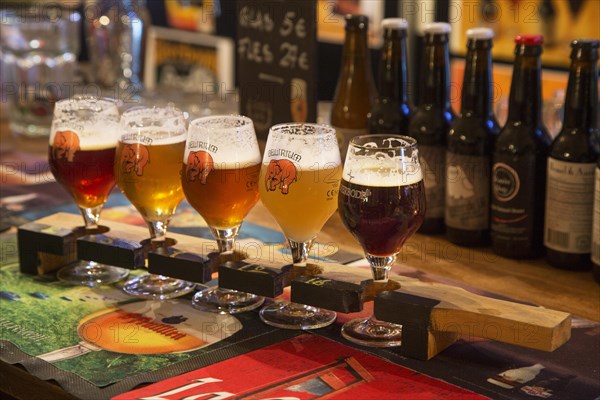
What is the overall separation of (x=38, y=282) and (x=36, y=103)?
51.5 inches

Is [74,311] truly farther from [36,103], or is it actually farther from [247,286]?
[36,103]

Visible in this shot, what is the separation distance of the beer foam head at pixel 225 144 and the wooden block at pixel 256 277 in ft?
0.54

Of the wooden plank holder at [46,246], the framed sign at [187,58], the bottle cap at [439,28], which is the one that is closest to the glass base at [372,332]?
the wooden plank holder at [46,246]

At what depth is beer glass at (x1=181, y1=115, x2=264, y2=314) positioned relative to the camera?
4.84 feet

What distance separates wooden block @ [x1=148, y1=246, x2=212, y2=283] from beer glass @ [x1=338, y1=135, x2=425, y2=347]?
277 mm

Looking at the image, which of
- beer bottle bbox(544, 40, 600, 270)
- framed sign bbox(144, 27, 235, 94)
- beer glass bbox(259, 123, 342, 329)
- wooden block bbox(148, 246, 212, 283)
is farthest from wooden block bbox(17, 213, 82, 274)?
framed sign bbox(144, 27, 235, 94)

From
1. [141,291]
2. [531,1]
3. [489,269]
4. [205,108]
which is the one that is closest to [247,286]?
[141,291]

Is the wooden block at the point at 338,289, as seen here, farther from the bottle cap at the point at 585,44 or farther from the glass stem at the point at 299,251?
the bottle cap at the point at 585,44

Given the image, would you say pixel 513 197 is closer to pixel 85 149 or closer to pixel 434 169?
pixel 434 169

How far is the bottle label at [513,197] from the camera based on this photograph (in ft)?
5.58

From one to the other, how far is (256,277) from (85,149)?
18.1 inches

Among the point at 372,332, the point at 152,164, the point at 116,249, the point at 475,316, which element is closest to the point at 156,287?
the point at 116,249

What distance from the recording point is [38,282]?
167cm

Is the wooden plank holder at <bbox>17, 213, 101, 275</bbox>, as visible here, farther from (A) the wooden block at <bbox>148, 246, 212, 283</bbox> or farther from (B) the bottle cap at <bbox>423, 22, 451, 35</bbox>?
(B) the bottle cap at <bbox>423, 22, 451, 35</bbox>
